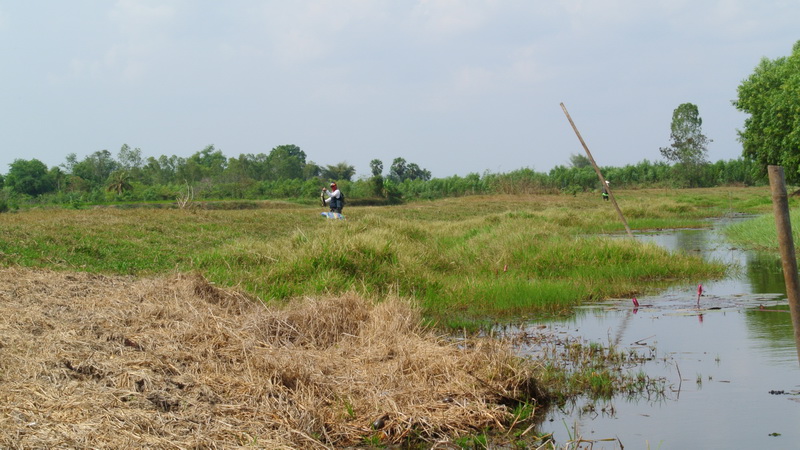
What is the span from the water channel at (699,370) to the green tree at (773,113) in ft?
67.1

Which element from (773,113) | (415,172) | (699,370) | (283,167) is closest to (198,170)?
(283,167)

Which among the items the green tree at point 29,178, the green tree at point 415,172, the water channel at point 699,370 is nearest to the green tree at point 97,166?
the green tree at point 29,178

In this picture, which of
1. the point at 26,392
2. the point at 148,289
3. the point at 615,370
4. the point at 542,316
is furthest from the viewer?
the point at 542,316

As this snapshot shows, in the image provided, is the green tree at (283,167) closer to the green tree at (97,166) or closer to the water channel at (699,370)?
the green tree at (97,166)

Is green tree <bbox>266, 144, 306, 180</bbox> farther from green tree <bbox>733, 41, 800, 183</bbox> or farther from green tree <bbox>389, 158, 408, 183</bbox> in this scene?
green tree <bbox>733, 41, 800, 183</bbox>

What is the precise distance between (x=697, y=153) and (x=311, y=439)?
6103cm

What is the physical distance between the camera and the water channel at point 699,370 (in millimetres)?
4926

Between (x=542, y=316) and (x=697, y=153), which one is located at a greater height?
(x=697, y=153)

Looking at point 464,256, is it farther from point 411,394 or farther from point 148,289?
point 411,394

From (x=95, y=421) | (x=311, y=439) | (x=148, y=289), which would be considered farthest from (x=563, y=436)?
(x=148, y=289)

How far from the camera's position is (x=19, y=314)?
677 cm

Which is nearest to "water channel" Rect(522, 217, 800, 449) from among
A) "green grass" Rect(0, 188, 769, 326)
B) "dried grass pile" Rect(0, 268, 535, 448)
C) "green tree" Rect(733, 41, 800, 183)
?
"dried grass pile" Rect(0, 268, 535, 448)

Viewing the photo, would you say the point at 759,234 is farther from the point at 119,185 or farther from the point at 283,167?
the point at 283,167

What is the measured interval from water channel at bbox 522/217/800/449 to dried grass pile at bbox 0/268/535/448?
0.71m
